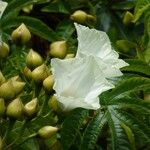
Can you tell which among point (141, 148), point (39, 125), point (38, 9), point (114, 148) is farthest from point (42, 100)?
point (38, 9)

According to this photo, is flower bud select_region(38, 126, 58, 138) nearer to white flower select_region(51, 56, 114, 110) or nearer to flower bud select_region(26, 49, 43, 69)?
white flower select_region(51, 56, 114, 110)

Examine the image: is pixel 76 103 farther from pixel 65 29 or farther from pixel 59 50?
pixel 65 29

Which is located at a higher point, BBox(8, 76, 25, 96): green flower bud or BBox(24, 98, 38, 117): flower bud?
BBox(8, 76, 25, 96): green flower bud

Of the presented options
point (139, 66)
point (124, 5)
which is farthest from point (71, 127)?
point (124, 5)

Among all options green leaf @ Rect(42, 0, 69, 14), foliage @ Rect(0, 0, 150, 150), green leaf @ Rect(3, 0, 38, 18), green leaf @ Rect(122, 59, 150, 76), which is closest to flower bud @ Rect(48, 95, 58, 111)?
foliage @ Rect(0, 0, 150, 150)

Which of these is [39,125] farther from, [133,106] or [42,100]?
[133,106]

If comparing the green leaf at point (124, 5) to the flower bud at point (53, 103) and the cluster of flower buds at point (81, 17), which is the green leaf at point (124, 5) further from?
the flower bud at point (53, 103)

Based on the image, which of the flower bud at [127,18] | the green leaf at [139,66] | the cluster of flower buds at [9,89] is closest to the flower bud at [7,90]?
the cluster of flower buds at [9,89]
